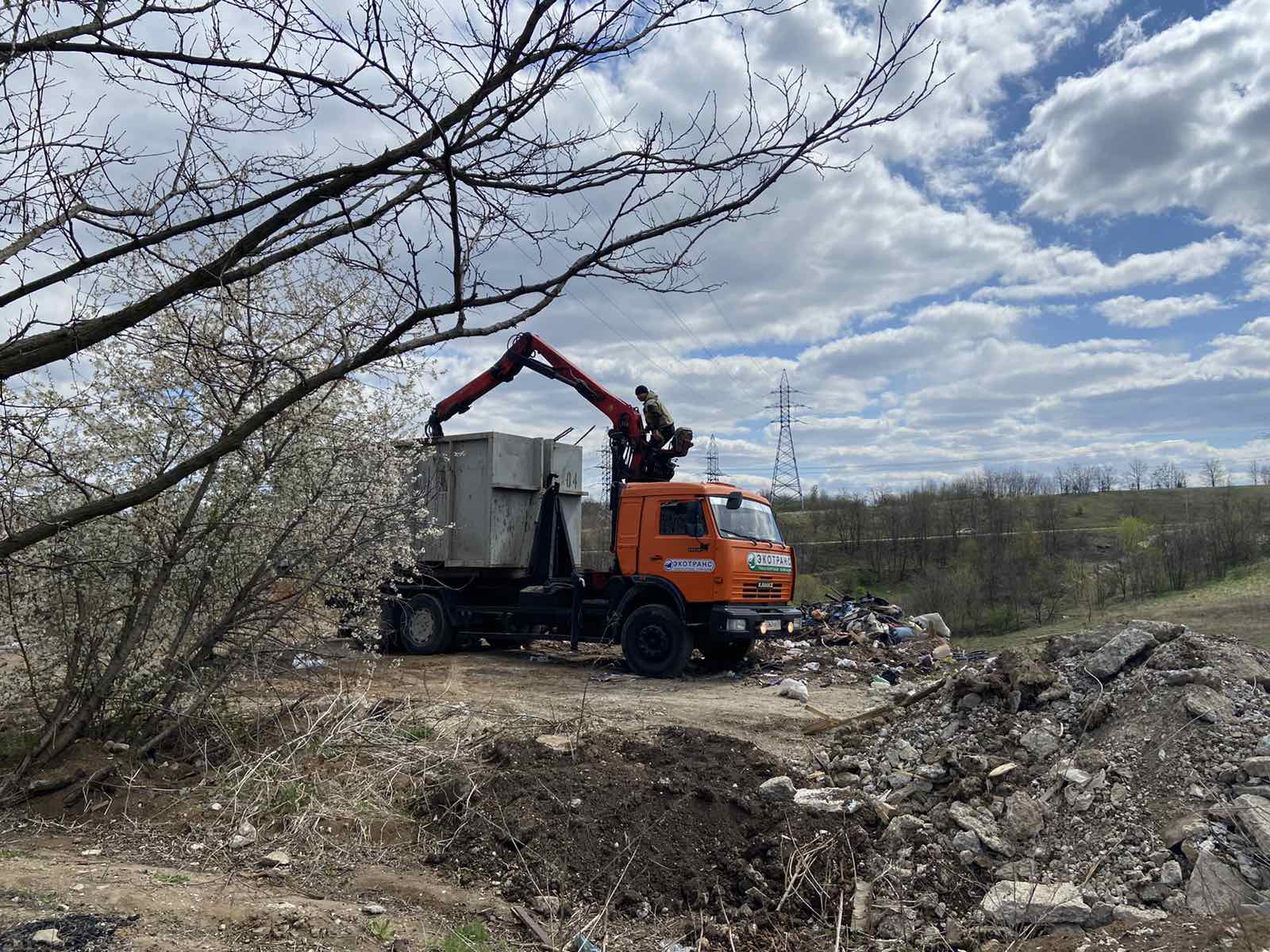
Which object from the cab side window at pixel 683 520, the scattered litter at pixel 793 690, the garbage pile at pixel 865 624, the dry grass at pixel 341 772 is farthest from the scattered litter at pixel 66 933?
the garbage pile at pixel 865 624

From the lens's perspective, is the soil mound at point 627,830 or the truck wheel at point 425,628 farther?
the truck wheel at point 425,628

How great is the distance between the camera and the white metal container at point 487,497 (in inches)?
533

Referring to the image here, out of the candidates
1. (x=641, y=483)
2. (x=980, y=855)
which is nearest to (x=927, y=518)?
(x=641, y=483)

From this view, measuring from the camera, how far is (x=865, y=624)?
15625 millimetres

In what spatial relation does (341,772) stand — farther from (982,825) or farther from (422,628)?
(422,628)

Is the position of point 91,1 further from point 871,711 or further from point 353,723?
point 871,711

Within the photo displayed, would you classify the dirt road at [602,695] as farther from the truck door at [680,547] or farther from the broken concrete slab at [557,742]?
the truck door at [680,547]

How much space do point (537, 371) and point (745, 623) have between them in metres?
A: 5.62

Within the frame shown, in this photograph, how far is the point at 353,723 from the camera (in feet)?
22.1

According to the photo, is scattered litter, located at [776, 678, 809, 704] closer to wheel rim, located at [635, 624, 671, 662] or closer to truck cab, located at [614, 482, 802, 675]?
truck cab, located at [614, 482, 802, 675]

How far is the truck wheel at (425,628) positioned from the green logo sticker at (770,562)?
4.92 meters

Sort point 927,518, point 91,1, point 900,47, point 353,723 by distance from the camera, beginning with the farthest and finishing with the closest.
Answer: point 927,518
point 353,723
point 91,1
point 900,47

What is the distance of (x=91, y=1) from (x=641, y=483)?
9536 millimetres

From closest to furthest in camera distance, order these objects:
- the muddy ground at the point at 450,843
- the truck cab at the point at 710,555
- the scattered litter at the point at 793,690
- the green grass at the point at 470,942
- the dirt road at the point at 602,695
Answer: the green grass at the point at 470,942, the muddy ground at the point at 450,843, the dirt road at the point at 602,695, the scattered litter at the point at 793,690, the truck cab at the point at 710,555
